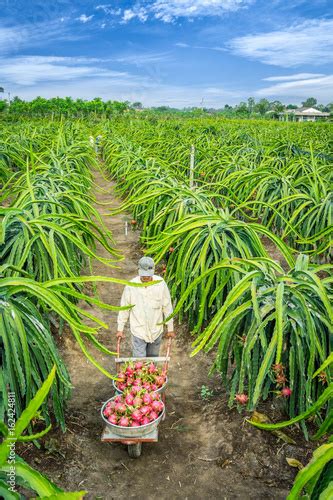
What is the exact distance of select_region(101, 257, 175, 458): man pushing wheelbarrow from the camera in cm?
253

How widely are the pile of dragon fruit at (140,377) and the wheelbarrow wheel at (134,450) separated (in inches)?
12.5

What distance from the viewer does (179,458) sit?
272 centimetres

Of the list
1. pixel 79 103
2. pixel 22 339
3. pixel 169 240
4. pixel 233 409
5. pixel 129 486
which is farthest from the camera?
pixel 79 103

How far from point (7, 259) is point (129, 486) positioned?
5.44ft

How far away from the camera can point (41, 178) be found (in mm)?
4855

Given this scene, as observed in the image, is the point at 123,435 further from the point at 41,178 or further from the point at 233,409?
the point at 41,178

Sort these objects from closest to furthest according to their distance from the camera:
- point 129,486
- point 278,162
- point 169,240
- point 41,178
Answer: point 129,486 < point 169,240 < point 41,178 < point 278,162

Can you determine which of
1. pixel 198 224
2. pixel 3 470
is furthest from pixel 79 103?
pixel 3 470

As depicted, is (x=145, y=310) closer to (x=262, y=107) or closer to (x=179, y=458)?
(x=179, y=458)

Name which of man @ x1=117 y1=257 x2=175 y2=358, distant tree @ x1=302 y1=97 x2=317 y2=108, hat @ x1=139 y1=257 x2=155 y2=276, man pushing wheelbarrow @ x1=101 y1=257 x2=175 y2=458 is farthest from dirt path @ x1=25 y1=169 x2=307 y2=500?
distant tree @ x1=302 y1=97 x2=317 y2=108

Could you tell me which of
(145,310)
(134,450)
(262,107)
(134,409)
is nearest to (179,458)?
(134,450)

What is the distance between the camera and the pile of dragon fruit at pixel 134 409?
8.27 ft

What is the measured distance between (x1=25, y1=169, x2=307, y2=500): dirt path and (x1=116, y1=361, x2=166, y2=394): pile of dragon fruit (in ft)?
1.21

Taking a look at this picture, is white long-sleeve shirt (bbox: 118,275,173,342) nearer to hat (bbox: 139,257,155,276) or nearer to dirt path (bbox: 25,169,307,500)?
hat (bbox: 139,257,155,276)
